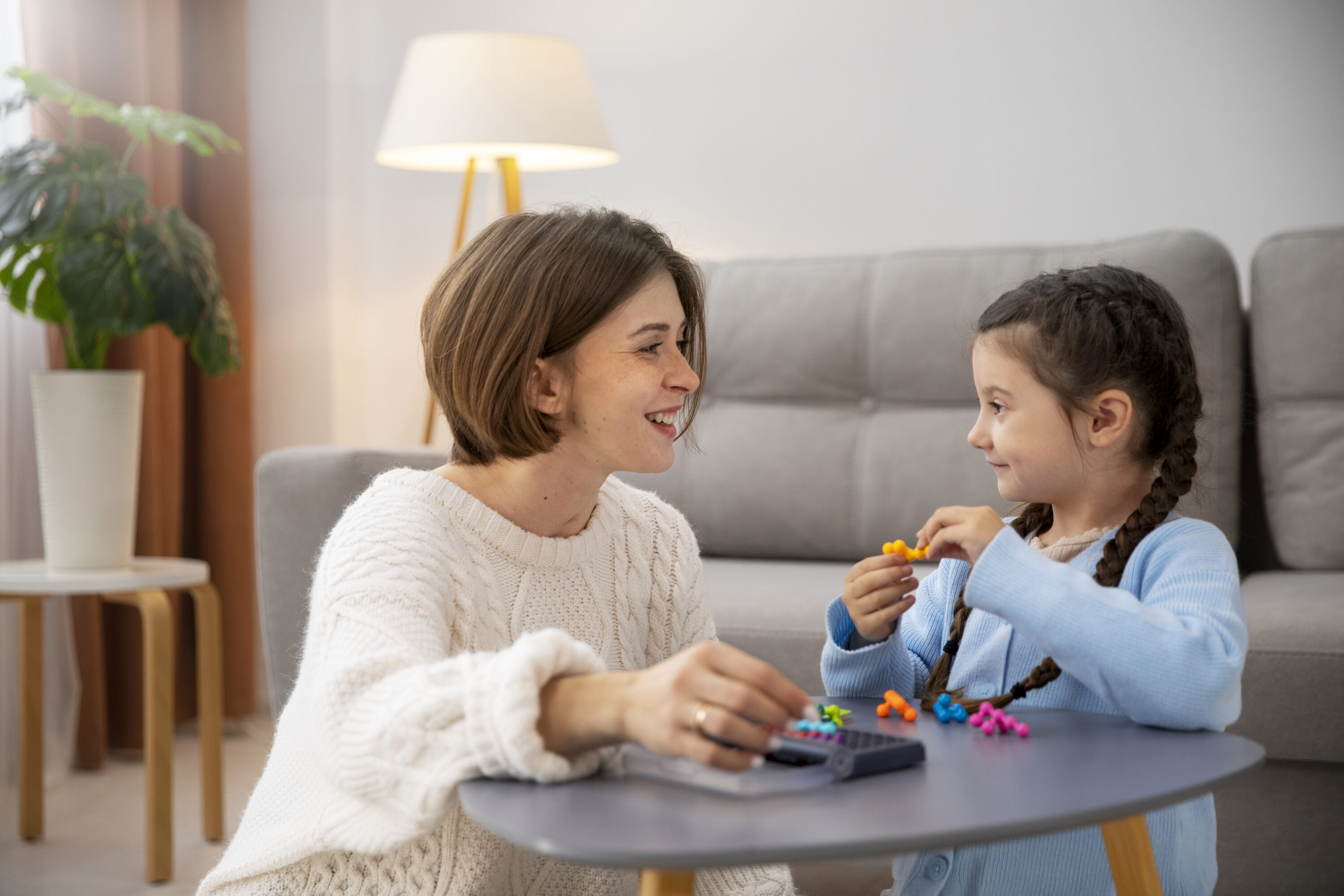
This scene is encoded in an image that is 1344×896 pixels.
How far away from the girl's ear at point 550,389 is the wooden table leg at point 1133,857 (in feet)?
1.82

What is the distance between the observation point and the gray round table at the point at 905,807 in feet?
1.82

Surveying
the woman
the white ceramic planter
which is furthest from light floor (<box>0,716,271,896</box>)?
the woman

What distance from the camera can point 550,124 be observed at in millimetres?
2492

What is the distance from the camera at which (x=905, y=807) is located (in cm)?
62

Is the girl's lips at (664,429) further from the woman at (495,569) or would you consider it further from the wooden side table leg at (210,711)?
the wooden side table leg at (210,711)

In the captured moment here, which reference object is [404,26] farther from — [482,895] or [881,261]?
[482,895]

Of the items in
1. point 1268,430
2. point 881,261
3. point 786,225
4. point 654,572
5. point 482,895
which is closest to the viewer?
Answer: point 482,895

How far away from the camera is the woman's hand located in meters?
0.64

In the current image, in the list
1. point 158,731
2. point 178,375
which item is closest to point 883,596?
point 158,731

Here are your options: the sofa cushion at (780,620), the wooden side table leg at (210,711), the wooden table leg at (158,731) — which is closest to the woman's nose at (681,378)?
the sofa cushion at (780,620)

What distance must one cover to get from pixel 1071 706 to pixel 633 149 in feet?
7.38

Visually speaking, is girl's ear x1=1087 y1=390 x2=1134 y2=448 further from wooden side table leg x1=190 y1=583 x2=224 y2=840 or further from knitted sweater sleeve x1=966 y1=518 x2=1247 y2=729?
wooden side table leg x1=190 y1=583 x2=224 y2=840

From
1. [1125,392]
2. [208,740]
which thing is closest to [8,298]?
[208,740]

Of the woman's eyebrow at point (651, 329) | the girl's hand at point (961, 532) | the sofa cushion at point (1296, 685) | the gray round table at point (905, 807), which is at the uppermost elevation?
the woman's eyebrow at point (651, 329)
